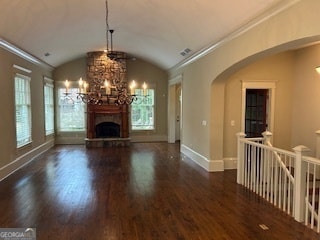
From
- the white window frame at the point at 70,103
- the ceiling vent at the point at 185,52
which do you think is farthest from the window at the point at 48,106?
the ceiling vent at the point at 185,52

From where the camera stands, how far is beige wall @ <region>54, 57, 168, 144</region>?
10555mm

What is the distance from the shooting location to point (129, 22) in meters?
6.39

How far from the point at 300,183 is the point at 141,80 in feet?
26.6

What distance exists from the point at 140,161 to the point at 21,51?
4015mm

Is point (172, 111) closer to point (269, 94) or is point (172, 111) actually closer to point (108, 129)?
point (108, 129)

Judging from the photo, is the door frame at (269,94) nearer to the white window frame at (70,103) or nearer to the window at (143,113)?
the window at (143,113)

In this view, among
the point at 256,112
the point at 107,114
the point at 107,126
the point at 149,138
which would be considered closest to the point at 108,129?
the point at 107,126

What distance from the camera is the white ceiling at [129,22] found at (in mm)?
4453

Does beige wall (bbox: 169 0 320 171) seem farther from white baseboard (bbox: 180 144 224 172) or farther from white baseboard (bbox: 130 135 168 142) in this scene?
white baseboard (bbox: 130 135 168 142)

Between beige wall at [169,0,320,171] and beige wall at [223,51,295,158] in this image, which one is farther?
beige wall at [223,51,295,158]

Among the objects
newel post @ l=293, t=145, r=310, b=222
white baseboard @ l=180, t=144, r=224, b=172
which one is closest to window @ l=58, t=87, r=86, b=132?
white baseboard @ l=180, t=144, r=224, b=172

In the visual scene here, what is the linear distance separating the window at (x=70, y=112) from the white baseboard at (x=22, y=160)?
4.20 ft

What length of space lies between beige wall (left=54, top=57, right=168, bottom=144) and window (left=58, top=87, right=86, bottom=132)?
272mm

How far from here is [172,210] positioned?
4078 mm
